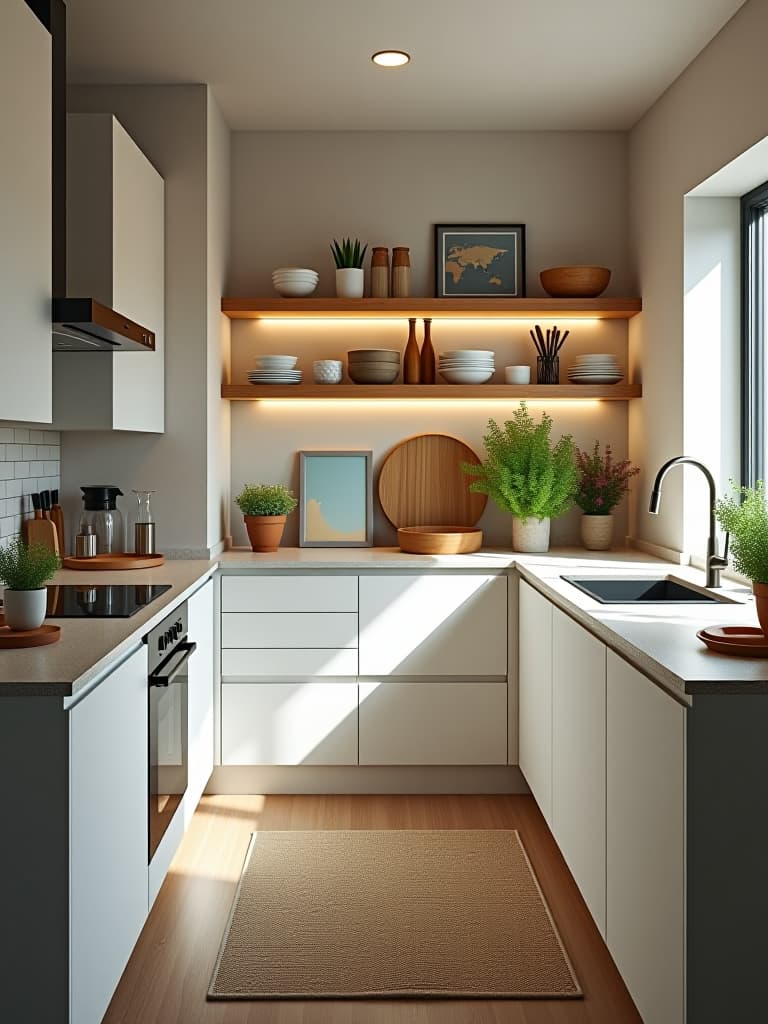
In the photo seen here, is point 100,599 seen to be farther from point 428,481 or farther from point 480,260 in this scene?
point 480,260

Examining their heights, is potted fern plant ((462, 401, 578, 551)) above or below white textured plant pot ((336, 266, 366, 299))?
below

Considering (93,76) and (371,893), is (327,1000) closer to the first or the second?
(371,893)

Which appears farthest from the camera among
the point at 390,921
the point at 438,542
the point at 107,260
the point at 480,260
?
the point at 480,260

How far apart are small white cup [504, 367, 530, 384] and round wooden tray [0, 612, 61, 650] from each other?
2.34m

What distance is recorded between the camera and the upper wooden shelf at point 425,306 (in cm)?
409

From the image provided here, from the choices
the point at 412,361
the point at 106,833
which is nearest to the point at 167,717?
the point at 106,833

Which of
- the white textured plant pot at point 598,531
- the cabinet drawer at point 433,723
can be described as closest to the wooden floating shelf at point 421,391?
Answer: the white textured plant pot at point 598,531

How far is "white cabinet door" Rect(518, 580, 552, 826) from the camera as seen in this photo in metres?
3.21

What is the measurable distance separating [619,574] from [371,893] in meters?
1.28

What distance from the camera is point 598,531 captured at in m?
4.15

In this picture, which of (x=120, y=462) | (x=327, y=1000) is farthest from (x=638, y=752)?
(x=120, y=462)

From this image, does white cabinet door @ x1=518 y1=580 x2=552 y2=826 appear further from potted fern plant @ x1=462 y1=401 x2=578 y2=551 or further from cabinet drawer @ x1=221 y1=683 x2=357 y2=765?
cabinet drawer @ x1=221 y1=683 x2=357 y2=765

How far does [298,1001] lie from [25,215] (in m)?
1.95

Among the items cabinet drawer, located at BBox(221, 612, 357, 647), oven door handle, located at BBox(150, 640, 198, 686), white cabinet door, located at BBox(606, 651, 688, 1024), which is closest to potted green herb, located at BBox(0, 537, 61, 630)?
oven door handle, located at BBox(150, 640, 198, 686)
